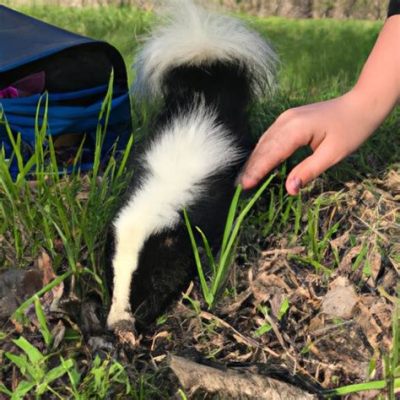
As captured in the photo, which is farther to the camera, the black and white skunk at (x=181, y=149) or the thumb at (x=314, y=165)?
the thumb at (x=314, y=165)

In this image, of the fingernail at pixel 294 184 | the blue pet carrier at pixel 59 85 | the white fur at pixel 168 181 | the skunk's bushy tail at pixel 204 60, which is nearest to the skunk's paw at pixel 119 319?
the white fur at pixel 168 181

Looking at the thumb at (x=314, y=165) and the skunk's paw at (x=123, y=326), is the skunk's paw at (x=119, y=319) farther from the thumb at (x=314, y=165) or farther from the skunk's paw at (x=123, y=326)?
the thumb at (x=314, y=165)

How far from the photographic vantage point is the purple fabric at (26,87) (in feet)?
10.2

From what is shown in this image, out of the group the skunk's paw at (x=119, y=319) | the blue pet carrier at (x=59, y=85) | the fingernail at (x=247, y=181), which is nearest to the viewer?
the skunk's paw at (x=119, y=319)

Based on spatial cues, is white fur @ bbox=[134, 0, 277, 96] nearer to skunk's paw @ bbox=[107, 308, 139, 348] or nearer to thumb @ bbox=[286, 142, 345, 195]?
thumb @ bbox=[286, 142, 345, 195]

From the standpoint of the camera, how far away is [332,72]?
A: 566 cm

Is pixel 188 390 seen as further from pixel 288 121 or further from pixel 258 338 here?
pixel 288 121

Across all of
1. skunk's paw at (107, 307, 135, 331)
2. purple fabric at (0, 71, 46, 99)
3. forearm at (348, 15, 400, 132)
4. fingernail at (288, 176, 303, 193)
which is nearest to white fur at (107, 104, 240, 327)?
skunk's paw at (107, 307, 135, 331)

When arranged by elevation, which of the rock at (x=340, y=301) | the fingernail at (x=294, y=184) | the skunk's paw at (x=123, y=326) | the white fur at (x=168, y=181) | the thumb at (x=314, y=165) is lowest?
the skunk's paw at (x=123, y=326)

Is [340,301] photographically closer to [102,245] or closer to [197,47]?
[102,245]

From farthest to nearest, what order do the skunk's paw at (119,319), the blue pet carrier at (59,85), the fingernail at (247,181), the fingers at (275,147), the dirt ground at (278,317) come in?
the blue pet carrier at (59,85) < the fingernail at (247,181) < the fingers at (275,147) < the skunk's paw at (119,319) < the dirt ground at (278,317)

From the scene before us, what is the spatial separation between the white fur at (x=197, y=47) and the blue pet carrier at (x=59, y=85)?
18cm

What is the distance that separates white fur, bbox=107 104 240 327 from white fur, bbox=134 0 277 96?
1.28 feet

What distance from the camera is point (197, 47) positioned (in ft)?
10.4
